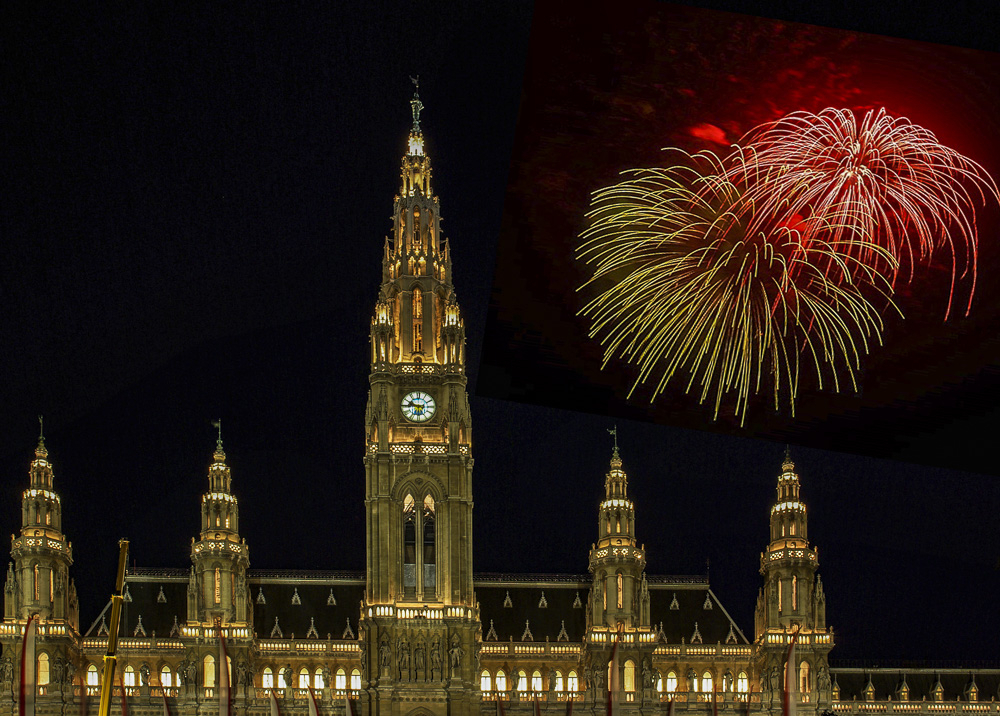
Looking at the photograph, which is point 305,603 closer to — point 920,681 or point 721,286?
point 920,681

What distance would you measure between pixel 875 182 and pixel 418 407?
66.2 metres

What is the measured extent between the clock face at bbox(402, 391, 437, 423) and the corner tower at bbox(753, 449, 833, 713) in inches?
1099

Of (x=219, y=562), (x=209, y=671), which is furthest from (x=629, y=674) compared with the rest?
(x=219, y=562)

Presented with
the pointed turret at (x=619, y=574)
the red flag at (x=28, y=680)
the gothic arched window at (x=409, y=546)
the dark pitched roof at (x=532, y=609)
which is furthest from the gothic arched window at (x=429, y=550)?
the red flag at (x=28, y=680)

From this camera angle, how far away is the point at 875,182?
7275 centimetres

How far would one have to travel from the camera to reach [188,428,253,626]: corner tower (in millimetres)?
133000

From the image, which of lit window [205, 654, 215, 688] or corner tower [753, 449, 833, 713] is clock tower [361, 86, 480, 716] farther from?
corner tower [753, 449, 833, 713]

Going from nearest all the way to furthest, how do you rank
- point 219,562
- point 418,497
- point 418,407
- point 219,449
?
1. point 418,497
2. point 219,562
3. point 418,407
4. point 219,449

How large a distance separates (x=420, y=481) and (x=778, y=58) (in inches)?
2675

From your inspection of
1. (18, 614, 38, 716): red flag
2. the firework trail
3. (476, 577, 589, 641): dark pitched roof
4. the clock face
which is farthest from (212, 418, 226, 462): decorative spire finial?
(18, 614, 38, 716): red flag

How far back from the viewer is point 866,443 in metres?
75.5

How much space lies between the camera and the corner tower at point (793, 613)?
136 m

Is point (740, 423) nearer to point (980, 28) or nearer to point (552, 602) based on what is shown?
point (980, 28)

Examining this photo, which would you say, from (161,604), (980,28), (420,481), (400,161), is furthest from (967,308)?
(161,604)
